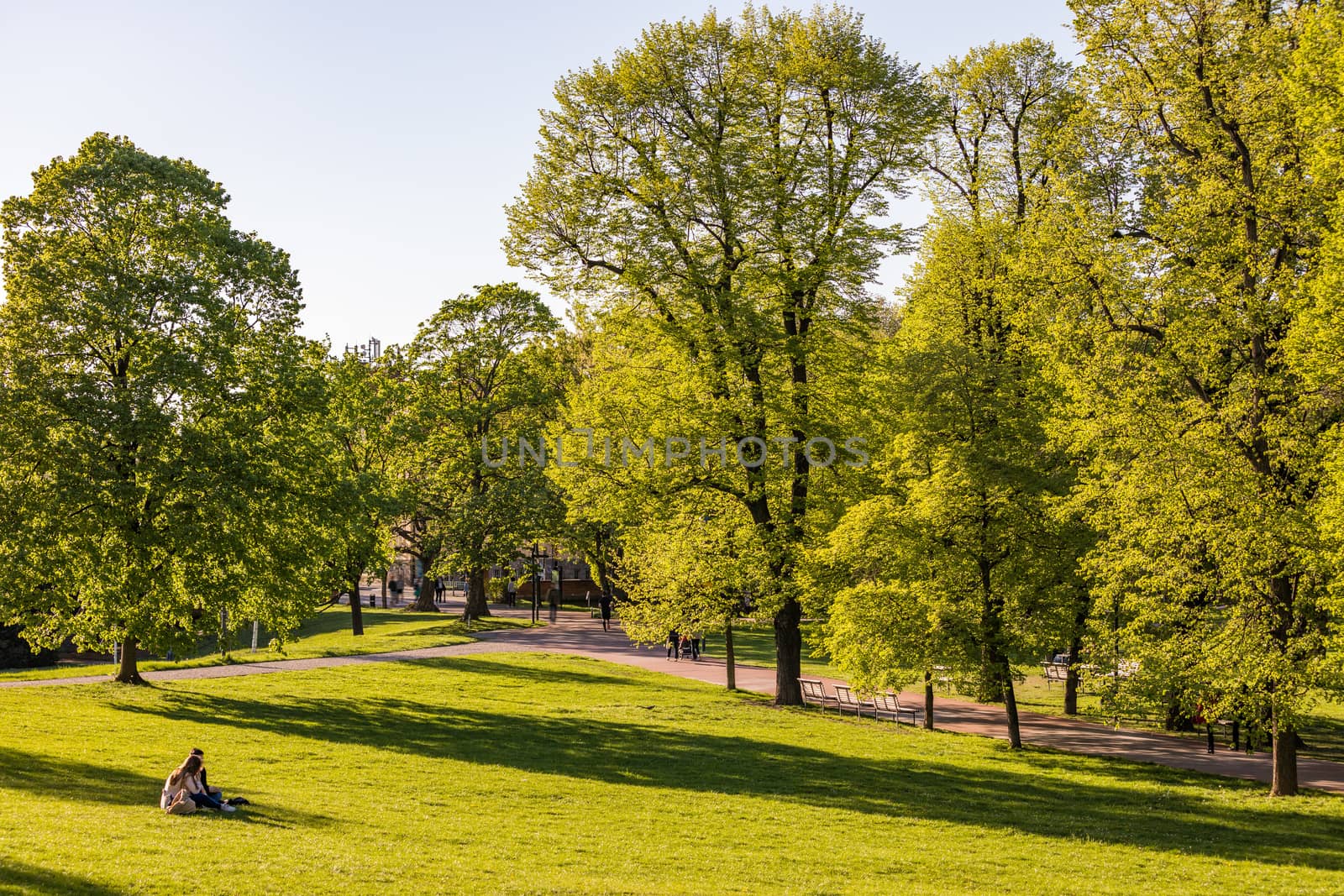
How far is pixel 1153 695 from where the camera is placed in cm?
2025

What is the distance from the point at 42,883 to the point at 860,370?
22.2 m

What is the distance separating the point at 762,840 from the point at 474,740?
917 cm

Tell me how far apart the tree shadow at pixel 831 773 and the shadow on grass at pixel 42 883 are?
1000 cm

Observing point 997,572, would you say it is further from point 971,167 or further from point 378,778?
point 971,167

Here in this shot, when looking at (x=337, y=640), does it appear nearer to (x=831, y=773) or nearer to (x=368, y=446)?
(x=368, y=446)

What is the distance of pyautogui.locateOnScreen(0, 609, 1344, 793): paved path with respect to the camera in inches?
→ 876

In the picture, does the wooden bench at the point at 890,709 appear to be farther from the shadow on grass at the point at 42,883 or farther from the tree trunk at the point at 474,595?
the tree trunk at the point at 474,595

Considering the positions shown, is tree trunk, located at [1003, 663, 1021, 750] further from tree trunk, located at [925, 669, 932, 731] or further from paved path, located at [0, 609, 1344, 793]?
tree trunk, located at [925, 669, 932, 731]

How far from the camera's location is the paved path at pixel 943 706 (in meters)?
22.2

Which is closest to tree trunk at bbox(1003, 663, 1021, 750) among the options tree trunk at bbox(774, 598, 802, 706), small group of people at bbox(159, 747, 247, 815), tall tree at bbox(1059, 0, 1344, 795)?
tall tree at bbox(1059, 0, 1344, 795)

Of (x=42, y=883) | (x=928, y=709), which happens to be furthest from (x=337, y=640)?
(x=42, y=883)

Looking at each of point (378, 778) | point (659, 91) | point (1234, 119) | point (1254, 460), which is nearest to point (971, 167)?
point (659, 91)

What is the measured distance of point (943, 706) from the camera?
31.4 meters

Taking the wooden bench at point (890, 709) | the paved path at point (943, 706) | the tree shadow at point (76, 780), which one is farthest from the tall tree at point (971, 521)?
the tree shadow at point (76, 780)
